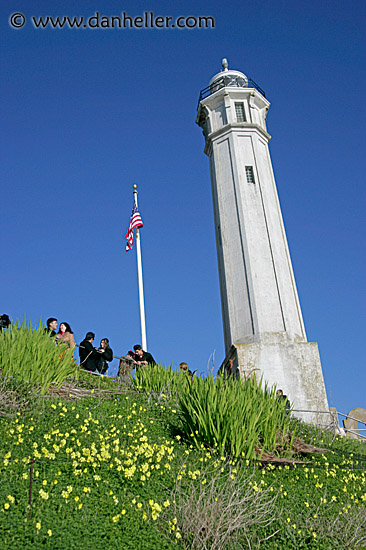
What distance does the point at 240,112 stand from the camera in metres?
24.0

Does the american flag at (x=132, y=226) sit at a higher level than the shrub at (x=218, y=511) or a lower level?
higher

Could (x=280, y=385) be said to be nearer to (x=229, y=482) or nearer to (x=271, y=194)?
(x=271, y=194)

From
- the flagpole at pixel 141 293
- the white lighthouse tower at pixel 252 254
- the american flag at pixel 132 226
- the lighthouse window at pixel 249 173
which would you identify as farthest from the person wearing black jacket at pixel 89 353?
the lighthouse window at pixel 249 173

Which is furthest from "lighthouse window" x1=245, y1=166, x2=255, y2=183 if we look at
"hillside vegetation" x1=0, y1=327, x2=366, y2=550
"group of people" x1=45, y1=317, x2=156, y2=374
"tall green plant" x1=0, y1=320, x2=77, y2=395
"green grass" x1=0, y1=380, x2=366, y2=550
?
"green grass" x1=0, y1=380, x2=366, y2=550

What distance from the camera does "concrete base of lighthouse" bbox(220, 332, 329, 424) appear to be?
1753 cm

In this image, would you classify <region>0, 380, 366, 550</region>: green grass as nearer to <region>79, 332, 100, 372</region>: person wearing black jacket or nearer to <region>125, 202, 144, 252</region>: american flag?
<region>79, 332, 100, 372</region>: person wearing black jacket

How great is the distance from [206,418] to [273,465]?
3.82 ft

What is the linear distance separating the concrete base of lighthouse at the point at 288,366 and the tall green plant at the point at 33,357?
9.42 meters

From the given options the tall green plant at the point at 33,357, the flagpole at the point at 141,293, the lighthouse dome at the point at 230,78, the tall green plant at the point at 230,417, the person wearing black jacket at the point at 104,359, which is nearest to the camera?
the tall green plant at the point at 230,417

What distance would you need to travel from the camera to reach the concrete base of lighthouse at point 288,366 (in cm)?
1753

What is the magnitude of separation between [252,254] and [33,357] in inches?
518

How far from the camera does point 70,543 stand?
4691 mm

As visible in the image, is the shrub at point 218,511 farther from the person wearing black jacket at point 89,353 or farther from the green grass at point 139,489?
the person wearing black jacket at point 89,353

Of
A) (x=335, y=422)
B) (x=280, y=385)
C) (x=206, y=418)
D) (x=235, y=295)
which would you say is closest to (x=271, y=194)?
(x=235, y=295)
